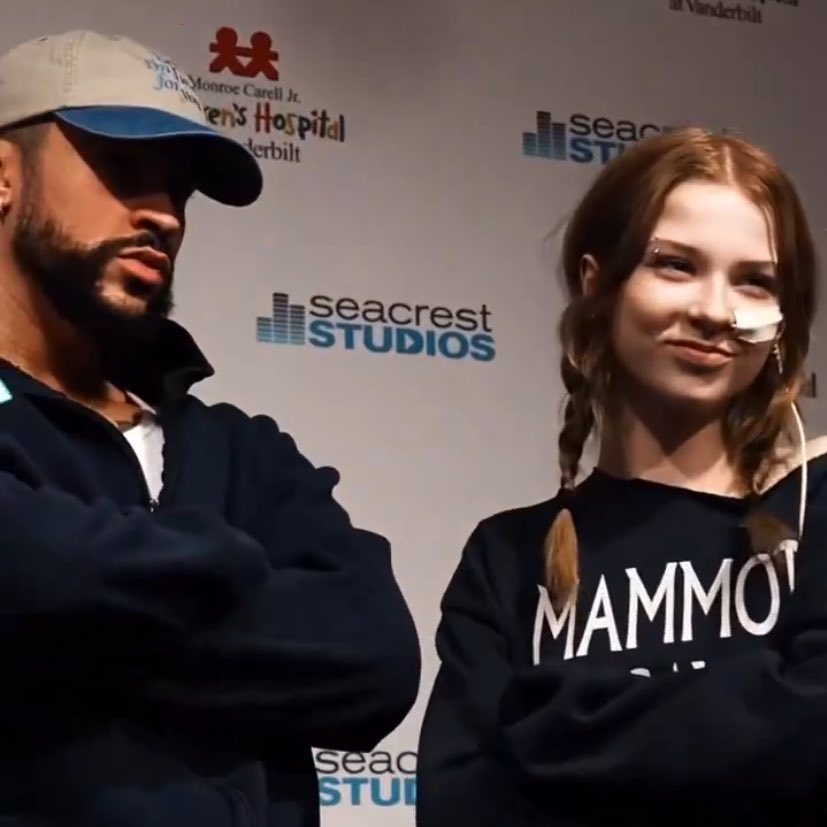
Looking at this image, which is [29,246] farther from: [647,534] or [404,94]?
[404,94]

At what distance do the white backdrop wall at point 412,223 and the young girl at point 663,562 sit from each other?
2.78ft

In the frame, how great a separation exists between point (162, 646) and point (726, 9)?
2035 millimetres

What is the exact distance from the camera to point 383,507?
7.22 feet

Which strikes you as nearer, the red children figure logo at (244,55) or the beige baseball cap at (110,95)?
the beige baseball cap at (110,95)

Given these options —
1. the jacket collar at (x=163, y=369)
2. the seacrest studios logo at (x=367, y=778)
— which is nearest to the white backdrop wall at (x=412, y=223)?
the seacrest studios logo at (x=367, y=778)

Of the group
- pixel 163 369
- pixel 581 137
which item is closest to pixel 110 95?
pixel 163 369

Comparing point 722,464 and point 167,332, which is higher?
point 167,332

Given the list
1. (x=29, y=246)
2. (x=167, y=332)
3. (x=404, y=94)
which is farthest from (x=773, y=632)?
(x=404, y=94)

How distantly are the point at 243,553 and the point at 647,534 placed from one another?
1.32 ft

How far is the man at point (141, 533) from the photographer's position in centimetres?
100

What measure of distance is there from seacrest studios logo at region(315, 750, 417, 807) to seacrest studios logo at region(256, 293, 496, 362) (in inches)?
25.5

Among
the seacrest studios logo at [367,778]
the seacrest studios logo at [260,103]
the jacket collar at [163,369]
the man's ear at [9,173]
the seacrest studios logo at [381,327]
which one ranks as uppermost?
the seacrest studios logo at [260,103]

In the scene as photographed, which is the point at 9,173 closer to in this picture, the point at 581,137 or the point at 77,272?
the point at 77,272

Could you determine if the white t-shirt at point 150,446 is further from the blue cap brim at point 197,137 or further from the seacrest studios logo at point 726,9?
the seacrest studios logo at point 726,9
